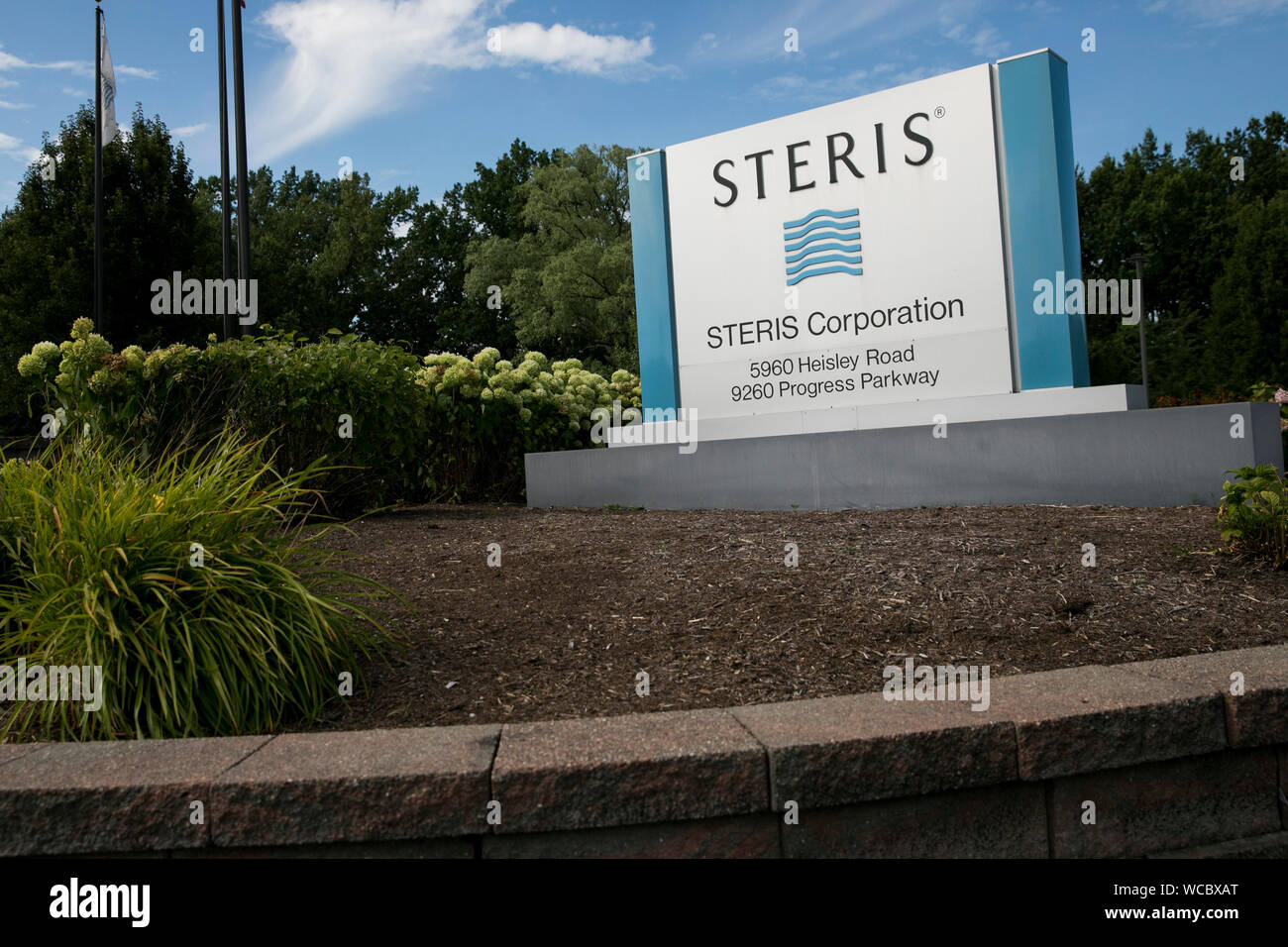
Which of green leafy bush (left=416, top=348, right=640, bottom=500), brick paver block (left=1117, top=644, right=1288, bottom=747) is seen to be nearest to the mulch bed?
brick paver block (left=1117, top=644, right=1288, bottom=747)

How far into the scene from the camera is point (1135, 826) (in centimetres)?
262

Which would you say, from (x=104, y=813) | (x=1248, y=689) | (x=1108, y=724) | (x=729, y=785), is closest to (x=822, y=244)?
(x=1248, y=689)

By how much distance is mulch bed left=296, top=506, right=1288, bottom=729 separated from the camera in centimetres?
328

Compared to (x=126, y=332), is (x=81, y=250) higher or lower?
higher

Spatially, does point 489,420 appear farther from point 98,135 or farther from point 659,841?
point 98,135

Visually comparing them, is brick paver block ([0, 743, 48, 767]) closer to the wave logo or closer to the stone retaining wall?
the stone retaining wall

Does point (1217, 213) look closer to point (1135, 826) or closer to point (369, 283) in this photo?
point (369, 283)

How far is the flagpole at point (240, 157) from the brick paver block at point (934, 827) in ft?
41.2

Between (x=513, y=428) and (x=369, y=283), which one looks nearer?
(x=513, y=428)

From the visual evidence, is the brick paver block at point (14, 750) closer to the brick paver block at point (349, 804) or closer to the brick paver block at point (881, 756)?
the brick paver block at point (349, 804)

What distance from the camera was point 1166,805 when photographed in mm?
2650
